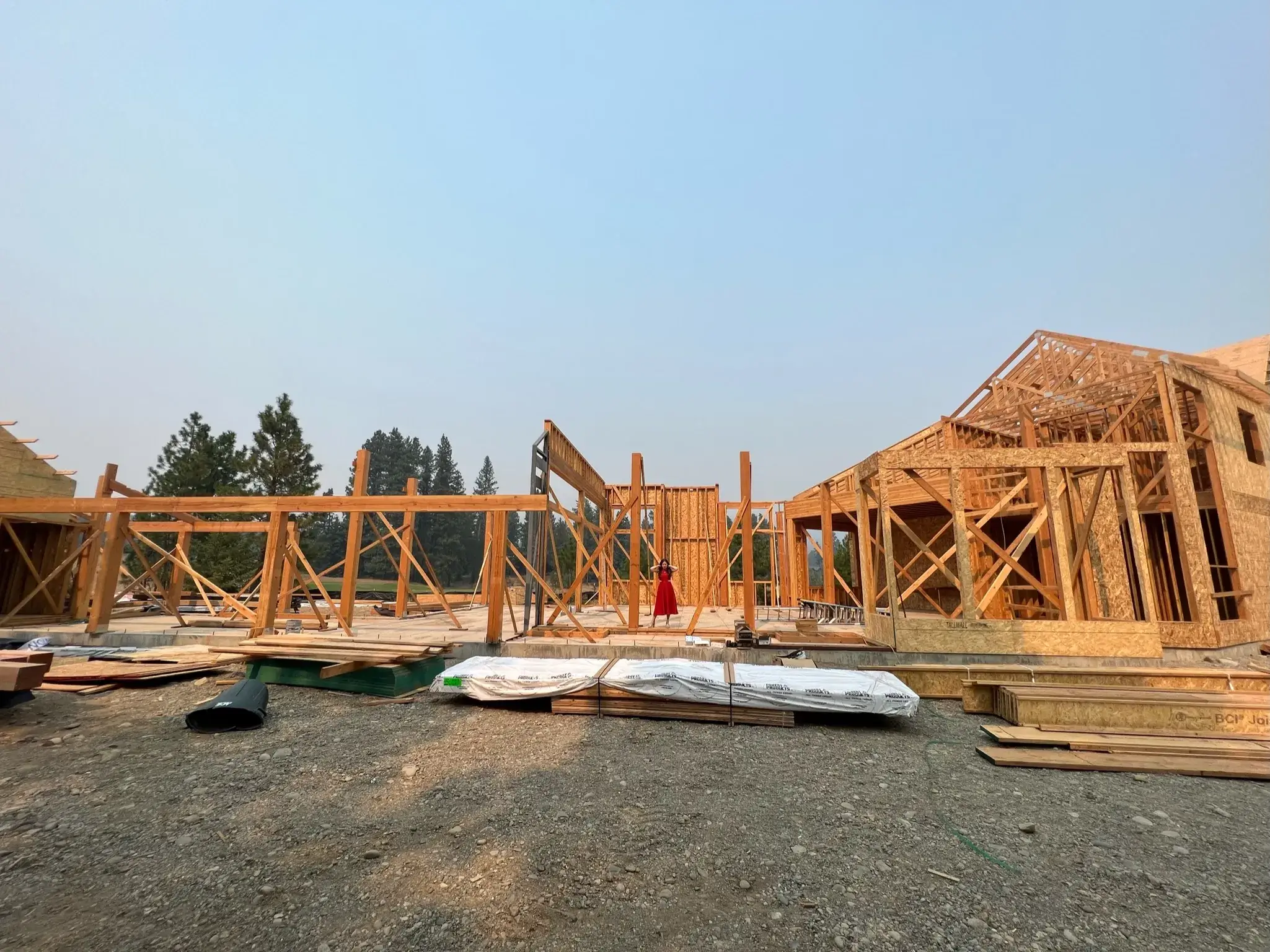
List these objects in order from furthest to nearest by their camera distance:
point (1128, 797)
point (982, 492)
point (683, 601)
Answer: point (683, 601) < point (982, 492) < point (1128, 797)

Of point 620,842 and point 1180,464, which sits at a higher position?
point 1180,464

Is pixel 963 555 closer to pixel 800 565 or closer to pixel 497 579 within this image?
pixel 497 579

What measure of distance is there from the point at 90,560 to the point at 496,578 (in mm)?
10301

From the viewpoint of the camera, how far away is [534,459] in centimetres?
1070

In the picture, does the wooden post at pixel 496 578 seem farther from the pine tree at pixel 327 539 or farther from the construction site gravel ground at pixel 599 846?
the pine tree at pixel 327 539

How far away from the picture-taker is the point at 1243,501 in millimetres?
11703

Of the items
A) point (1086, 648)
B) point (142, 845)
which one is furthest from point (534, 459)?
point (1086, 648)

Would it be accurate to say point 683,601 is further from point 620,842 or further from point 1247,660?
point 620,842

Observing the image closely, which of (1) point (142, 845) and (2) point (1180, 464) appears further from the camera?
(2) point (1180, 464)

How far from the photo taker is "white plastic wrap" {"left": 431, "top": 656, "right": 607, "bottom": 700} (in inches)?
265

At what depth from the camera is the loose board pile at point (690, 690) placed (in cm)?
638

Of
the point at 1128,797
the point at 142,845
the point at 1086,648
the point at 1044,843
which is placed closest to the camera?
the point at 142,845

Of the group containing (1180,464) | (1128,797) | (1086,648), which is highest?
(1180,464)

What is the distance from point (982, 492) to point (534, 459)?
11.8 meters
